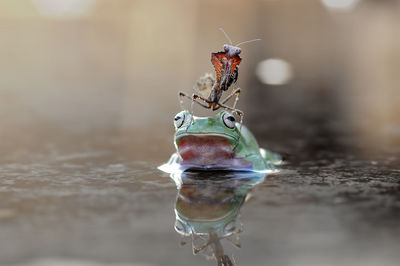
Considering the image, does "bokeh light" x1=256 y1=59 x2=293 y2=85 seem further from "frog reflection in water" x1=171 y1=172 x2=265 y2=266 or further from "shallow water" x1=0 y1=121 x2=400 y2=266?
"frog reflection in water" x1=171 y1=172 x2=265 y2=266

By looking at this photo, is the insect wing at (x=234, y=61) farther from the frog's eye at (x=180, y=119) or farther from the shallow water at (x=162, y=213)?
the shallow water at (x=162, y=213)

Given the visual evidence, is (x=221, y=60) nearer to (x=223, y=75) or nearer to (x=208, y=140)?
(x=223, y=75)

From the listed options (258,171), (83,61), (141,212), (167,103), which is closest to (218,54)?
(258,171)

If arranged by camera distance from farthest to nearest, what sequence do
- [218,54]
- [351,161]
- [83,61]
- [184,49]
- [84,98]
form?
[184,49] → [83,61] → [84,98] → [351,161] → [218,54]

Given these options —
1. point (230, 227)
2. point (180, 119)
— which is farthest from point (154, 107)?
point (230, 227)

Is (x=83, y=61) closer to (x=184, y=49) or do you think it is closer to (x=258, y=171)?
(x=184, y=49)

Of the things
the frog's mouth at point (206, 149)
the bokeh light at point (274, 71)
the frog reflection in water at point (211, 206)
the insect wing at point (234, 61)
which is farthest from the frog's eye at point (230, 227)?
the bokeh light at point (274, 71)
